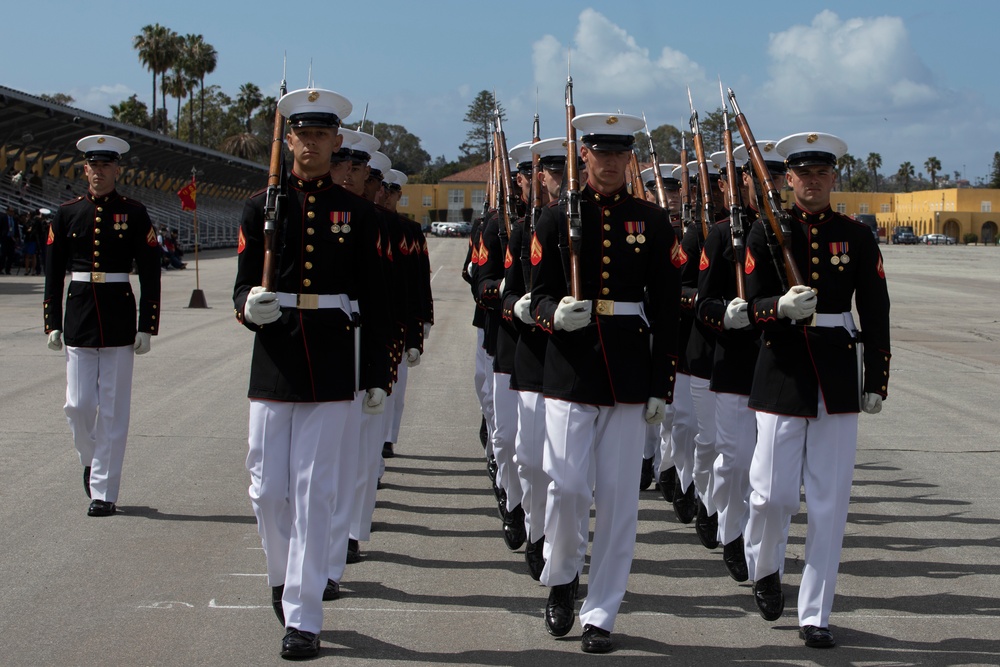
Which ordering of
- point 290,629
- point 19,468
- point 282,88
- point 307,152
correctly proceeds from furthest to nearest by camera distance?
point 19,468
point 282,88
point 307,152
point 290,629

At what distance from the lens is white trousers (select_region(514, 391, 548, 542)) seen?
6617 millimetres

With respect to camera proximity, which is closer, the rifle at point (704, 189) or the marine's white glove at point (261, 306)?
the marine's white glove at point (261, 306)

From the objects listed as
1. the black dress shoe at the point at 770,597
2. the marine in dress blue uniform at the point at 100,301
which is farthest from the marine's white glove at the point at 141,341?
the black dress shoe at the point at 770,597

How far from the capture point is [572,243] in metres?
5.54

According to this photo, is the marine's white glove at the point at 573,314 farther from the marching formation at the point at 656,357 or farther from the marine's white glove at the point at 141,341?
the marine's white glove at the point at 141,341

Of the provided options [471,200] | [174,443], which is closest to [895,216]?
[471,200]

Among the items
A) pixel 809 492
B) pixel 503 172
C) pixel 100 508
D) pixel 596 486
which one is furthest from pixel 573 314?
pixel 100 508

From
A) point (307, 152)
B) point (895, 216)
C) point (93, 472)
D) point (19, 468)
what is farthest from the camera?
point (895, 216)

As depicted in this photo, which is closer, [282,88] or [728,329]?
[282,88]

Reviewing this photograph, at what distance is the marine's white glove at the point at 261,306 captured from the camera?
16.9 feet

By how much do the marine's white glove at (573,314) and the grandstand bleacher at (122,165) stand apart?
1407 inches

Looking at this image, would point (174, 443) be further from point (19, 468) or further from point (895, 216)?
point (895, 216)

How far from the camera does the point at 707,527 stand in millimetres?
7426

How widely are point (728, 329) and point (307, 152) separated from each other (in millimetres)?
2749
